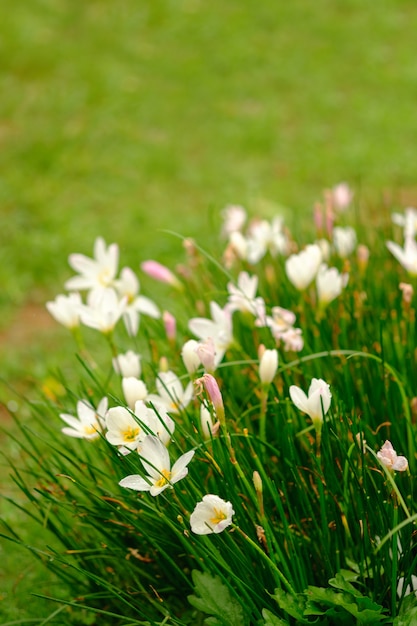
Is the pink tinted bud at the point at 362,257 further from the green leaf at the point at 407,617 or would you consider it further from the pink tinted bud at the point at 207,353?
the green leaf at the point at 407,617

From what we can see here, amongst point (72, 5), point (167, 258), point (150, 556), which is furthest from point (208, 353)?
point (72, 5)

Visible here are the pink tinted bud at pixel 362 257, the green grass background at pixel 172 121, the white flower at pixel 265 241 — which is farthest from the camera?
the green grass background at pixel 172 121

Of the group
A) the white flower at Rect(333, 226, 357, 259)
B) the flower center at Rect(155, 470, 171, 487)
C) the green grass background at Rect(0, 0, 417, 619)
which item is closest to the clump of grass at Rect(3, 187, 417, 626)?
the flower center at Rect(155, 470, 171, 487)

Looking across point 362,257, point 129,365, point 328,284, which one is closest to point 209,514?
point 129,365

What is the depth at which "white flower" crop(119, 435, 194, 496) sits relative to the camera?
1338 mm

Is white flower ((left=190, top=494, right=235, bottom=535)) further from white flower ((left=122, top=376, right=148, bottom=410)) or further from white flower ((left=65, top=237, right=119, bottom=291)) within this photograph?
white flower ((left=65, top=237, right=119, bottom=291))

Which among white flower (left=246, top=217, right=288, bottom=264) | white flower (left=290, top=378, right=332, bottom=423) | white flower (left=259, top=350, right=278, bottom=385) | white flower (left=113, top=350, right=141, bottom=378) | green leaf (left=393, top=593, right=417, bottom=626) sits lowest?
green leaf (left=393, top=593, right=417, bottom=626)

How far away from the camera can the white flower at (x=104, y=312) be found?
1792 mm

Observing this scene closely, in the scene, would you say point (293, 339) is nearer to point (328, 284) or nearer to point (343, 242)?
point (328, 284)

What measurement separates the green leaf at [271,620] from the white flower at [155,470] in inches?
10.5

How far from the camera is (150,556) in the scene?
174cm

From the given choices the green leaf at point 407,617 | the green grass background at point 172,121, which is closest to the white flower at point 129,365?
the green leaf at point 407,617

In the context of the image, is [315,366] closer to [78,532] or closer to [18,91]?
[78,532]

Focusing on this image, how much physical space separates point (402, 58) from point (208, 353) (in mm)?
6275
